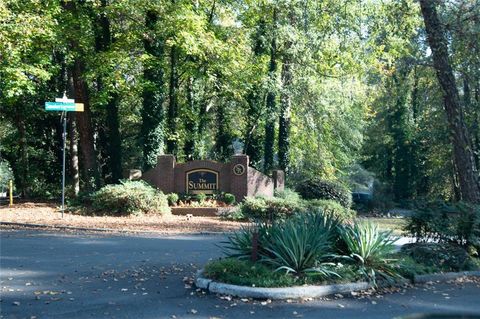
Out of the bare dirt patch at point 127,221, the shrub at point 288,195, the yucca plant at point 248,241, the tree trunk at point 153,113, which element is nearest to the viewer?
the yucca plant at point 248,241

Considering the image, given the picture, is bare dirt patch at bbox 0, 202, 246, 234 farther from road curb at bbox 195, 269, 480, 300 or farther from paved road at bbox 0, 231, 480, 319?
road curb at bbox 195, 269, 480, 300

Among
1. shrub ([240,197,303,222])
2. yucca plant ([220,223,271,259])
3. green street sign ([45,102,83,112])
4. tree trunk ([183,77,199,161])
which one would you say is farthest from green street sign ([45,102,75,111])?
tree trunk ([183,77,199,161])

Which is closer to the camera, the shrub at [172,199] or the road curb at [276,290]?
the road curb at [276,290]

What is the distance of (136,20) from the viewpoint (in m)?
25.1

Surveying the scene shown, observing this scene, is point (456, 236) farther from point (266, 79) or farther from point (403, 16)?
point (266, 79)

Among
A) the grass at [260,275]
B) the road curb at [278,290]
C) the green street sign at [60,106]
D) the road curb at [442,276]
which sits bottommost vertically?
the road curb at [442,276]

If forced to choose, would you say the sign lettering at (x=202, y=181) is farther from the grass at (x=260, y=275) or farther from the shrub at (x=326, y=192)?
the grass at (x=260, y=275)

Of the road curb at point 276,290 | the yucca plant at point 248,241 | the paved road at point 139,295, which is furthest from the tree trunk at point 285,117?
the road curb at point 276,290

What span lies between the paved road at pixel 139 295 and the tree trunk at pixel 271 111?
1696 centimetres

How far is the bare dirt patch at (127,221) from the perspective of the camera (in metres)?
17.5

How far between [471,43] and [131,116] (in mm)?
23758

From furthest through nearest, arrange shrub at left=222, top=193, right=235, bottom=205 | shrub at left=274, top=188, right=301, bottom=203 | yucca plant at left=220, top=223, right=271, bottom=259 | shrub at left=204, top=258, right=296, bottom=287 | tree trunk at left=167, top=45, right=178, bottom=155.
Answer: tree trunk at left=167, top=45, right=178, bottom=155 < shrub at left=222, top=193, right=235, bottom=205 < shrub at left=274, top=188, right=301, bottom=203 < yucca plant at left=220, top=223, right=271, bottom=259 < shrub at left=204, top=258, right=296, bottom=287

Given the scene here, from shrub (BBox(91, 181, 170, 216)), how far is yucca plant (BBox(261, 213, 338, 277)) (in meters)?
12.5

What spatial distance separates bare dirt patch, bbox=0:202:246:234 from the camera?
17.5 m
